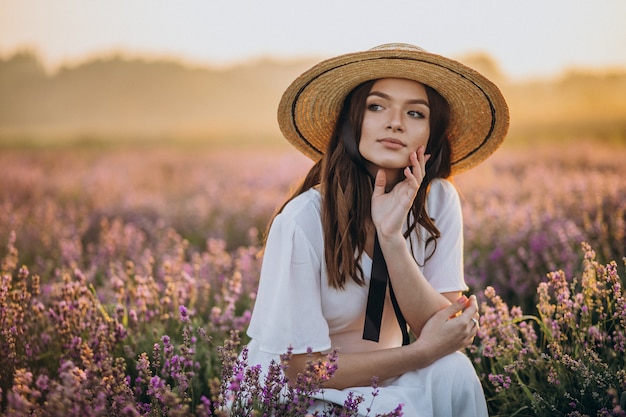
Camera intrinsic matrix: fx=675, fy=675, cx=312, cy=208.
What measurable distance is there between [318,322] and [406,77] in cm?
105

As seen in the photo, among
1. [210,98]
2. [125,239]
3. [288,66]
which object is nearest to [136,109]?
[210,98]

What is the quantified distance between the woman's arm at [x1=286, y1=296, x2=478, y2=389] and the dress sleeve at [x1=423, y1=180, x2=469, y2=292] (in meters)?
0.26

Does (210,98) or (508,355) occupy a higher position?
(210,98)

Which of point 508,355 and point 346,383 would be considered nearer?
point 346,383

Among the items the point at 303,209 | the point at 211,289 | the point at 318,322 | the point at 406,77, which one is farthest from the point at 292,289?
the point at 211,289

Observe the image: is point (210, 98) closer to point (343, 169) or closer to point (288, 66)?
point (288, 66)

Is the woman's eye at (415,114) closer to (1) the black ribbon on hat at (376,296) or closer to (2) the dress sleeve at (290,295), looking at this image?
(1) the black ribbon on hat at (376,296)

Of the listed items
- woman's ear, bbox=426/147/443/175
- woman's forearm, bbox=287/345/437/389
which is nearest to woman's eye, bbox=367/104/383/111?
woman's ear, bbox=426/147/443/175

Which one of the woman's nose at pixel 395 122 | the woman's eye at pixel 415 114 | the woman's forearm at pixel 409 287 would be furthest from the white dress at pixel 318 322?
the woman's eye at pixel 415 114

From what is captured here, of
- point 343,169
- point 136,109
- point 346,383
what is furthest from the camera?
point 136,109

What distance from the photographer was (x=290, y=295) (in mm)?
2521

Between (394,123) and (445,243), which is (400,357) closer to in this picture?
(445,243)

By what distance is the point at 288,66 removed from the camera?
129 feet

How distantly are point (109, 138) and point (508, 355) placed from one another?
22.3m
